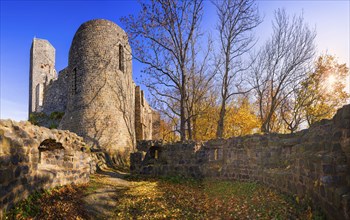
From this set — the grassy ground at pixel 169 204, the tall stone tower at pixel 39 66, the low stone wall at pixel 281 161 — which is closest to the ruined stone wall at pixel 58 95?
the tall stone tower at pixel 39 66

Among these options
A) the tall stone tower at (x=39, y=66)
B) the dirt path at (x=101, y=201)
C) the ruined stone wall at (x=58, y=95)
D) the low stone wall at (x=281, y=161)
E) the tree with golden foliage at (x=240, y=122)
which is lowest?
the dirt path at (x=101, y=201)

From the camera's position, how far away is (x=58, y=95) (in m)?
22.2

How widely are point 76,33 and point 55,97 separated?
24.0 feet

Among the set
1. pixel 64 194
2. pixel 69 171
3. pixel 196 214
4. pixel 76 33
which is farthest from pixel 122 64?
pixel 196 214

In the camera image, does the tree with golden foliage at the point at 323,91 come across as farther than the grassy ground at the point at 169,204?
Yes

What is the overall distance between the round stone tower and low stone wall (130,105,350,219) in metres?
5.36

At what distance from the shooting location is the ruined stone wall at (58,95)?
21922 millimetres

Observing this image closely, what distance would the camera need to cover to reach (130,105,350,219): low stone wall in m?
3.70

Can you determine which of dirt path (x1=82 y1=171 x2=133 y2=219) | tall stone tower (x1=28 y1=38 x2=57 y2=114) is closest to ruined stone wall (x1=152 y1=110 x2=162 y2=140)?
tall stone tower (x1=28 y1=38 x2=57 y2=114)

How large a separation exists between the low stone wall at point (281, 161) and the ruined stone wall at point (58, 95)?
43.5 ft

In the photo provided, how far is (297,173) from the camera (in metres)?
5.45

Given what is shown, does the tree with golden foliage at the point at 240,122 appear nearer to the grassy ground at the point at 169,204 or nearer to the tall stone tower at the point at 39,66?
the grassy ground at the point at 169,204

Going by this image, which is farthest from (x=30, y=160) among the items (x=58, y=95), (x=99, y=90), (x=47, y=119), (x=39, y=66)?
(x=39, y=66)

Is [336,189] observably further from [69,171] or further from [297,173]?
[69,171]
